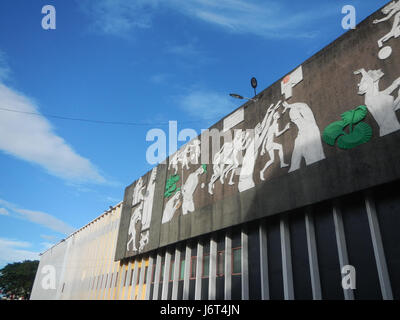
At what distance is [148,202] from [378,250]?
20657 mm

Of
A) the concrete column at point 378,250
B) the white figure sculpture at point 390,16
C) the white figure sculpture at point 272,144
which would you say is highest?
the white figure sculpture at point 390,16

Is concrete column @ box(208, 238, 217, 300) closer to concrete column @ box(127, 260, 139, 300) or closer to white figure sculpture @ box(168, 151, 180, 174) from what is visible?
white figure sculpture @ box(168, 151, 180, 174)

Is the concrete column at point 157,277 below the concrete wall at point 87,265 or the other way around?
below

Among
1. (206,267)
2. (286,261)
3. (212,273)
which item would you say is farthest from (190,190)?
(286,261)

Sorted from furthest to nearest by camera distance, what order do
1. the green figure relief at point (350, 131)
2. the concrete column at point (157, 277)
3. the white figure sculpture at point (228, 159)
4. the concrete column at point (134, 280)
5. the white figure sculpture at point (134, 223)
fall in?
the white figure sculpture at point (134, 223)
the concrete column at point (134, 280)
the concrete column at point (157, 277)
the white figure sculpture at point (228, 159)
the green figure relief at point (350, 131)

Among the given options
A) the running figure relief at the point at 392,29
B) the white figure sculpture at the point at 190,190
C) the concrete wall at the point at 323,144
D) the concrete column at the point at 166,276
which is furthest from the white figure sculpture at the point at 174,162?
the running figure relief at the point at 392,29

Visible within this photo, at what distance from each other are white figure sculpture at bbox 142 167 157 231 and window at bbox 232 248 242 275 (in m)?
10.9

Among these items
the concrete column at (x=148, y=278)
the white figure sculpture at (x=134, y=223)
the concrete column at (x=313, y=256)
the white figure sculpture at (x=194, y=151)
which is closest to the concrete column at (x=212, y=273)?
the white figure sculpture at (x=194, y=151)

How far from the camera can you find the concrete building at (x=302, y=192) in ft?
40.3

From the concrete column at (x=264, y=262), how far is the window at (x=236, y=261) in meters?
1.96

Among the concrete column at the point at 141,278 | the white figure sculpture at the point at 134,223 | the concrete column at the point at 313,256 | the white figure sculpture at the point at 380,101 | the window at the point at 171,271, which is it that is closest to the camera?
the white figure sculpture at the point at 380,101

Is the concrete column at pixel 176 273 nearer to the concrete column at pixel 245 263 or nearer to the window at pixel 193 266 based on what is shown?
the window at pixel 193 266

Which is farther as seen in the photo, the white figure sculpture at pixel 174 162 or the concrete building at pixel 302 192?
the white figure sculpture at pixel 174 162

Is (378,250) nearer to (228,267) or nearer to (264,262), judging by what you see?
(264,262)
